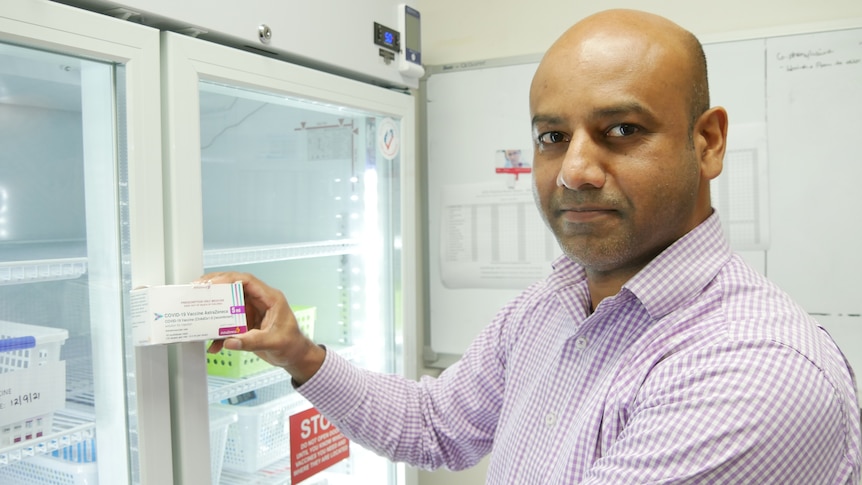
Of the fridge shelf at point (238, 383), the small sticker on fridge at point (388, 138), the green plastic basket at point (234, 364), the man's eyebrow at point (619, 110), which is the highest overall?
the small sticker on fridge at point (388, 138)

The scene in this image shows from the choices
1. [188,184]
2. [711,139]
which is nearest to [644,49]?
[711,139]

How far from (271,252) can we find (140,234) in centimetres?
37

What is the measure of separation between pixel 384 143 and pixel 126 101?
0.79 metres

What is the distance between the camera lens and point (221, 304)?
113 cm

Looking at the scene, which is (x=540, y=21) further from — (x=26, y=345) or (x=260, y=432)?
(x=26, y=345)

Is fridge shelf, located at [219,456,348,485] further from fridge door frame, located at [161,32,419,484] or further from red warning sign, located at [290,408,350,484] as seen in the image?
fridge door frame, located at [161,32,419,484]

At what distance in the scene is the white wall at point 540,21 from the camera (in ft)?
6.14

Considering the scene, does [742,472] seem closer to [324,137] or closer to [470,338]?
[324,137]

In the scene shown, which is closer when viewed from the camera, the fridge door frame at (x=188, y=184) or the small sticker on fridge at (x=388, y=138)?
the fridge door frame at (x=188, y=184)

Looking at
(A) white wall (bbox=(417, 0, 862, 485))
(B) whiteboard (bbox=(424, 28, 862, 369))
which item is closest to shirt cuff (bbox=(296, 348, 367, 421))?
(A) white wall (bbox=(417, 0, 862, 485))

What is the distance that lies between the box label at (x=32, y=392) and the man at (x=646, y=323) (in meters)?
0.28

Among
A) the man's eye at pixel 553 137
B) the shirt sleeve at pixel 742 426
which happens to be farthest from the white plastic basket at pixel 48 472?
the man's eye at pixel 553 137

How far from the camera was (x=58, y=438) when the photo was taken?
3.43 ft

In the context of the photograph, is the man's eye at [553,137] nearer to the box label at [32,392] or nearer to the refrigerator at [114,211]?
the refrigerator at [114,211]
